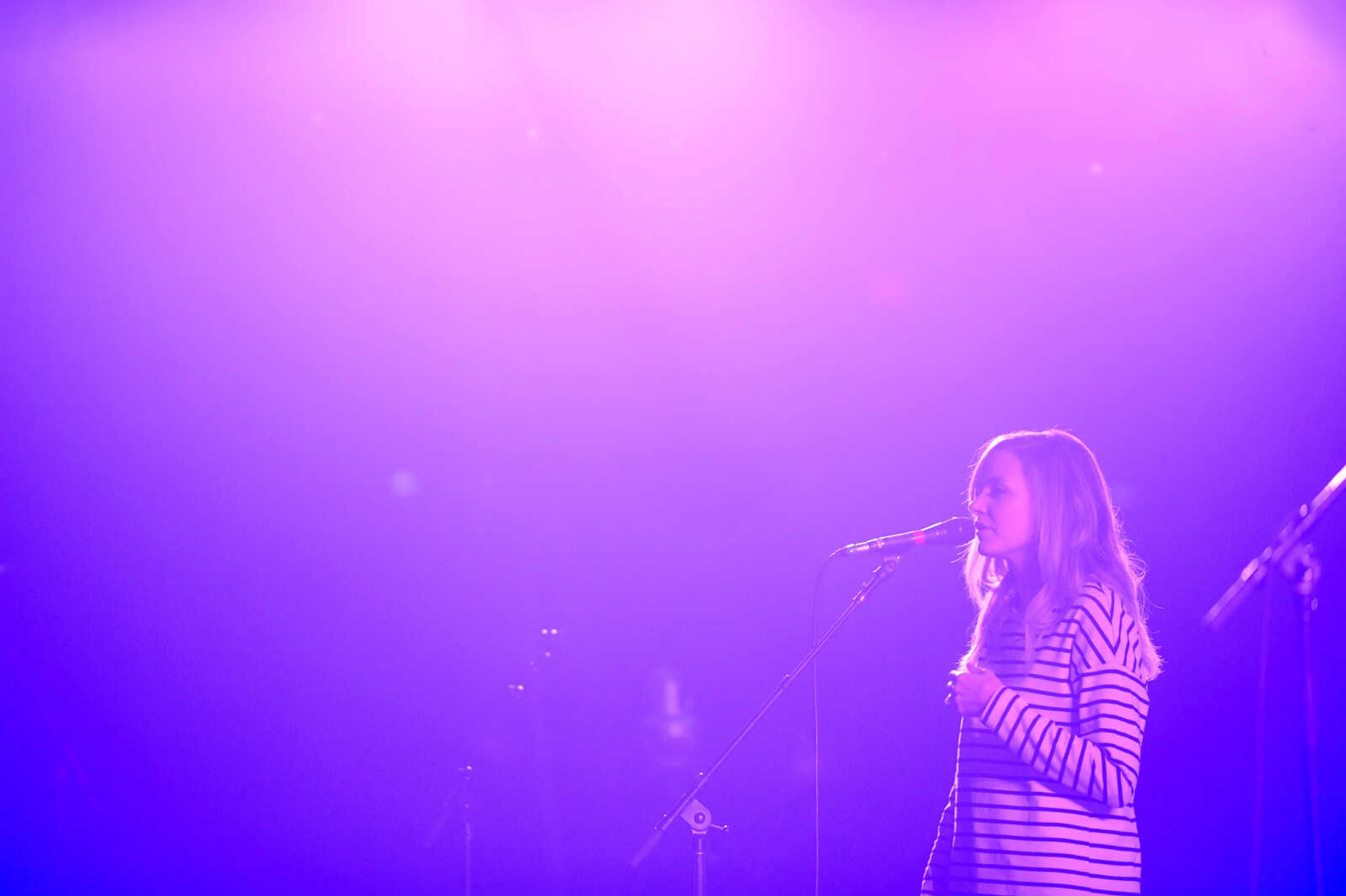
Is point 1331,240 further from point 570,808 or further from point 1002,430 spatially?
point 570,808

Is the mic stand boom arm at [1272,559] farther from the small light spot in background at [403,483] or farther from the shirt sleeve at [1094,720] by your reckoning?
the small light spot in background at [403,483]

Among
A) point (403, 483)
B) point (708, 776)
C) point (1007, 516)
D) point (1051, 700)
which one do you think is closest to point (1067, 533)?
point (1007, 516)

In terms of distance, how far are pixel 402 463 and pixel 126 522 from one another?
1.03 meters

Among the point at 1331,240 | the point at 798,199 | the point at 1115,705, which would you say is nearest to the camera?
the point at 1115,705

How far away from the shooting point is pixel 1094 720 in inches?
69.4

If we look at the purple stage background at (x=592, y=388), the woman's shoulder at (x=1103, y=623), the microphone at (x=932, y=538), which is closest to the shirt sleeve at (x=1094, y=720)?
the woman's shoulder at (x=1103, y=623)

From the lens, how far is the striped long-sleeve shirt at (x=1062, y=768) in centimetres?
174

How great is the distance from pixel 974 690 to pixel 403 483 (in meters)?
2.89

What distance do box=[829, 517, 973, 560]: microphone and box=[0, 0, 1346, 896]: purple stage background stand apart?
1791 mm

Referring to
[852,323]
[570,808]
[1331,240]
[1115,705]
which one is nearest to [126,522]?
[570,808]

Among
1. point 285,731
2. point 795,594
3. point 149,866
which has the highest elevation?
point 795,594

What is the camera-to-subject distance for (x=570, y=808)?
4.27 meters

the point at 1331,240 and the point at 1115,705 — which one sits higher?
the point at 1331,240

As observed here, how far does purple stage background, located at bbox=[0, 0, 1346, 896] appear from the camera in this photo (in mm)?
3867
